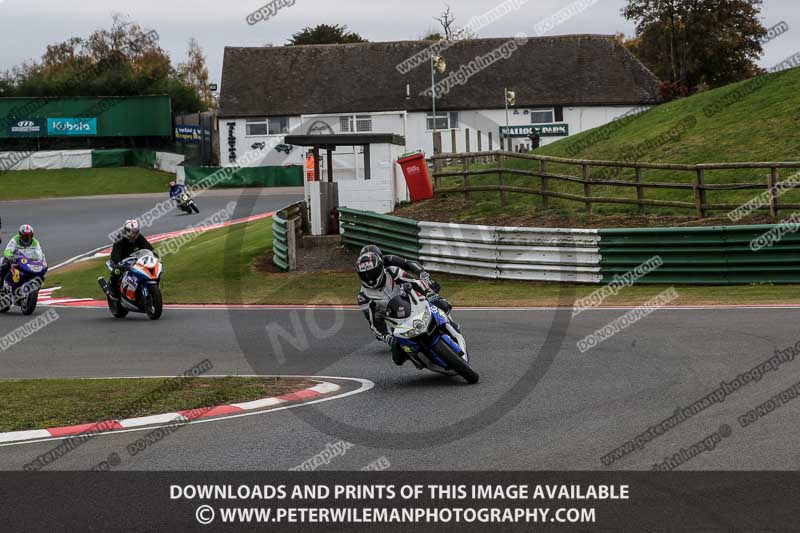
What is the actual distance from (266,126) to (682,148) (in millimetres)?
38991

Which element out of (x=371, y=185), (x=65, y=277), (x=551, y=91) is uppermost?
(x=551, y=91)

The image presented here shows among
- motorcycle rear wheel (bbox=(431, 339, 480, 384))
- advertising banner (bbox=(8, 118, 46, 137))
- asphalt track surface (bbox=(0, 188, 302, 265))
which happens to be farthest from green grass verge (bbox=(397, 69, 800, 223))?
advertising banner (bbox=(8, 118, 46, 137))

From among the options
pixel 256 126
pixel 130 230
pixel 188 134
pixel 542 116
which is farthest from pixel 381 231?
pixel 188 134

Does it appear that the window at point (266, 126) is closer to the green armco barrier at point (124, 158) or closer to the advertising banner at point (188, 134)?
the advertising banner at point (188, 134)

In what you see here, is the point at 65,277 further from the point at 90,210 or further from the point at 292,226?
the point at 90,210

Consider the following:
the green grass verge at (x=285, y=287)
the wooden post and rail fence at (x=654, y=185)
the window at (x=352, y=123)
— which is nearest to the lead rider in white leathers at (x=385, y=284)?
the green grass verge at (x=285, y=287)

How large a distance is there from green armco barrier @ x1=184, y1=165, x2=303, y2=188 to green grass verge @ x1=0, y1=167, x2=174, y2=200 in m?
2.20

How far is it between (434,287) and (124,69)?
73.6 meters

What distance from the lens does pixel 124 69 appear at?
8062 cm

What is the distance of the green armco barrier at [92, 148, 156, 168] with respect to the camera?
228ft

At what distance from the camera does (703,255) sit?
19.9 m

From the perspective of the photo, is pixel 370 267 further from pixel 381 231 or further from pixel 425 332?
pixel 381 231

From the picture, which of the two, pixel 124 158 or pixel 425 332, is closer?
pixel 425 332
